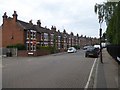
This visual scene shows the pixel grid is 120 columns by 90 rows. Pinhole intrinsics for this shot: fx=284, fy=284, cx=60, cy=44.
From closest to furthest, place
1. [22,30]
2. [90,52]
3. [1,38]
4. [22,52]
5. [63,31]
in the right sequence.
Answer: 1. [90,52]
2. [22,52]
3. [22,30]
4. [1,38]
5. [63,31]

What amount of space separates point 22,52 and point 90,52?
13.1 metres

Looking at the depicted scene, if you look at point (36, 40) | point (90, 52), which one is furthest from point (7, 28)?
point (90, 52)

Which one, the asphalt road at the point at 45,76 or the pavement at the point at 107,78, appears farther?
the asphalt road at the point at 45,76

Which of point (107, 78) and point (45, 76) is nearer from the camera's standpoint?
point (107, 78)

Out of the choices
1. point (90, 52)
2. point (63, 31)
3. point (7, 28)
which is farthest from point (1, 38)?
point (63, 31)

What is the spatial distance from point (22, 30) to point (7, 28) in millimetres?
4409

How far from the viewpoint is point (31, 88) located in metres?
11.5

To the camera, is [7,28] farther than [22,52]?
Yes

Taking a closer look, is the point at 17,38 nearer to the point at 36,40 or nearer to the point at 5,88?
the point at 36,40

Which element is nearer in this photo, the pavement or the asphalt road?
A: the pavement

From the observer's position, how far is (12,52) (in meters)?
52.2

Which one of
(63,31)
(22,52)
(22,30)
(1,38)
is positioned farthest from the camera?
(63,31)

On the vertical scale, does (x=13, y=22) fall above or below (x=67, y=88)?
above

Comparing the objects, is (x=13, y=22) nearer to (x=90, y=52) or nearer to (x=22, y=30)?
(x=22, y=30)
